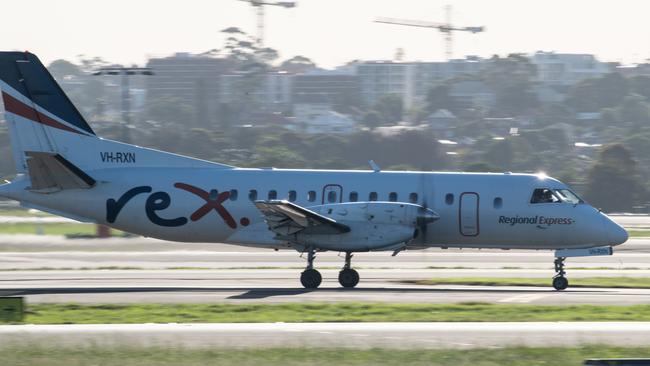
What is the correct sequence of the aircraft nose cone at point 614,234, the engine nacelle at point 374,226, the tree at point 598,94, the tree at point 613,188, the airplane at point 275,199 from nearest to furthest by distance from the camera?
1. the engine nacelle at point 374,226
2. the airplane at point 275,199
3. the aircraft nose cone at point 614,234
4. the tree at point 613,188
5. the tree at point 598,94

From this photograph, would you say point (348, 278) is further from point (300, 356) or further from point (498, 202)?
point (300, 356)

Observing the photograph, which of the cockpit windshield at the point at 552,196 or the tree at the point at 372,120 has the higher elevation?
the tree at the point at 372,120

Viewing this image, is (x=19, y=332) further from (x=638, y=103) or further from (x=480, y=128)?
(x=638, y=103)

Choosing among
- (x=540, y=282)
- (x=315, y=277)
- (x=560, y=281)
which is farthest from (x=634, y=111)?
(x=315, y=277)

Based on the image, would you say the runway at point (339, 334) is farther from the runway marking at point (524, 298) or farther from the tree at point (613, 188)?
the tree at point (613, 188)

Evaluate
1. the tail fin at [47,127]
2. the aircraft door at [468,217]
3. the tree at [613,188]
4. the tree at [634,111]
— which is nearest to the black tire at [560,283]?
the aircraft door at [468,217]

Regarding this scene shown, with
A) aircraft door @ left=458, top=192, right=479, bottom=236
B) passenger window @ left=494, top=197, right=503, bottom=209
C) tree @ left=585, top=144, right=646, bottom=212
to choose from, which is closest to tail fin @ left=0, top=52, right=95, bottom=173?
aircraft door @ left=458, top=192, right=479, bottom=236

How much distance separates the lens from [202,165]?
98.4 ft

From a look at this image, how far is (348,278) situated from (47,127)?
A: 32.2 ft

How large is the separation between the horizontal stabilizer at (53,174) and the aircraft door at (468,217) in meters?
10.4

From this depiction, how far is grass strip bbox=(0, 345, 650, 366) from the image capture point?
16062 millimetres

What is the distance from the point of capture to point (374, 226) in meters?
27.5

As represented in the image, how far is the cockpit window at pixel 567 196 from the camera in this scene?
28.3 meters

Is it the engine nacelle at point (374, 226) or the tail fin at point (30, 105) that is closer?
the engine nacelle at point (374, 226)
